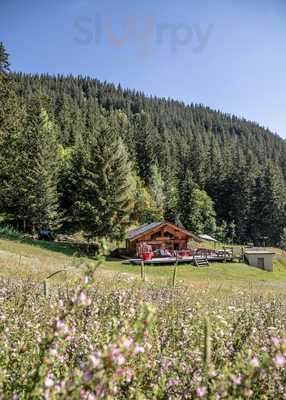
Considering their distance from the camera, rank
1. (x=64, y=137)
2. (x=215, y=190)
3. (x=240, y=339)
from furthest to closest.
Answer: (x=215, y=190) → (x=64, y=137) → (x=240, y=339)

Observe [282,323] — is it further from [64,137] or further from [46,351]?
[64,137]

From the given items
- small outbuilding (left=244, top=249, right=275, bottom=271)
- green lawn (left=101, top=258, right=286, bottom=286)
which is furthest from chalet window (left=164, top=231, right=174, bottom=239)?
small outbuilding (left=244, top=249, right=275, bottom=271)

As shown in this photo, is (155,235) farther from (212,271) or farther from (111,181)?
(212,271)

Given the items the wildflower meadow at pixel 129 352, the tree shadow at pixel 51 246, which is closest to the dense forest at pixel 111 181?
the tree shadow at pixel 51 246

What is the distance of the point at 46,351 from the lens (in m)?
1.99

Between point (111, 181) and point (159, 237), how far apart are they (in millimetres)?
9174

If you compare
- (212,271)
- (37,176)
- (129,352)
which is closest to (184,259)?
(212,271)

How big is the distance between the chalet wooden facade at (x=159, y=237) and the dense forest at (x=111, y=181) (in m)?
2.17

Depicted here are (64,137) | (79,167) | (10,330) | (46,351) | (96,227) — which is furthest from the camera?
(64,137)

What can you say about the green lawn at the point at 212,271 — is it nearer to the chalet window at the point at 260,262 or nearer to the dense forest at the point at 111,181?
the chalet window at the point at 260,262

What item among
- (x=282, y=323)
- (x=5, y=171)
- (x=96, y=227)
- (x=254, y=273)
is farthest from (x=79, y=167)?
(x=282, y=323)

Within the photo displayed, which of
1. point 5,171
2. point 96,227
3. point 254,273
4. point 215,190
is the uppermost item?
point 215,190

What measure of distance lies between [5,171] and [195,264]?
90.5ft

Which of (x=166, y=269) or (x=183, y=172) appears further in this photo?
(x=183, y=172)
